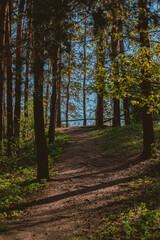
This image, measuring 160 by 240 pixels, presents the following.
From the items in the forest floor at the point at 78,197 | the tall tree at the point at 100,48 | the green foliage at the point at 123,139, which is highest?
the tall tree at the point at 100,48

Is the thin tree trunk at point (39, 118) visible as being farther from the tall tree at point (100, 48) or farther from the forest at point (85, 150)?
the tall tree at point (100, 48)

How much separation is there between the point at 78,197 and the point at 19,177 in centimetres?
356

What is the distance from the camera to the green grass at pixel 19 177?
6951 mm

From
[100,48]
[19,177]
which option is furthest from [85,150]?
[100,48]

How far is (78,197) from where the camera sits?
6750 millimetres

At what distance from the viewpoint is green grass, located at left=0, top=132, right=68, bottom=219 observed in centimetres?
695

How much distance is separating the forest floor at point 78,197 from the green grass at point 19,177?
479 millimetres

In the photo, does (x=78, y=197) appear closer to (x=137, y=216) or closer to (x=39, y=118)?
(x=137, y=216)

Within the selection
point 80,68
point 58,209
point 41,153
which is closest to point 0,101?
point 41,153

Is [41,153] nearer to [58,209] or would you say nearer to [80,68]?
[58,209]

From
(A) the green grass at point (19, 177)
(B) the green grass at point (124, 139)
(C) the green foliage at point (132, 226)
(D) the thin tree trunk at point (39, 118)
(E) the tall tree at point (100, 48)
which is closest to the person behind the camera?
(C) the green foliage at point (132, 226)

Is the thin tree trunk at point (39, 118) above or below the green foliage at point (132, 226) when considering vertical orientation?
above

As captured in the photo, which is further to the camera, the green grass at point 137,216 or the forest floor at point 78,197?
the forest floor at point 78,197

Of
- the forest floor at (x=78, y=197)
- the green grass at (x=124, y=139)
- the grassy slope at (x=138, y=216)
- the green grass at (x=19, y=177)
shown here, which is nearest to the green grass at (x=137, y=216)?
the grassy slope at (x=138, y=216)
